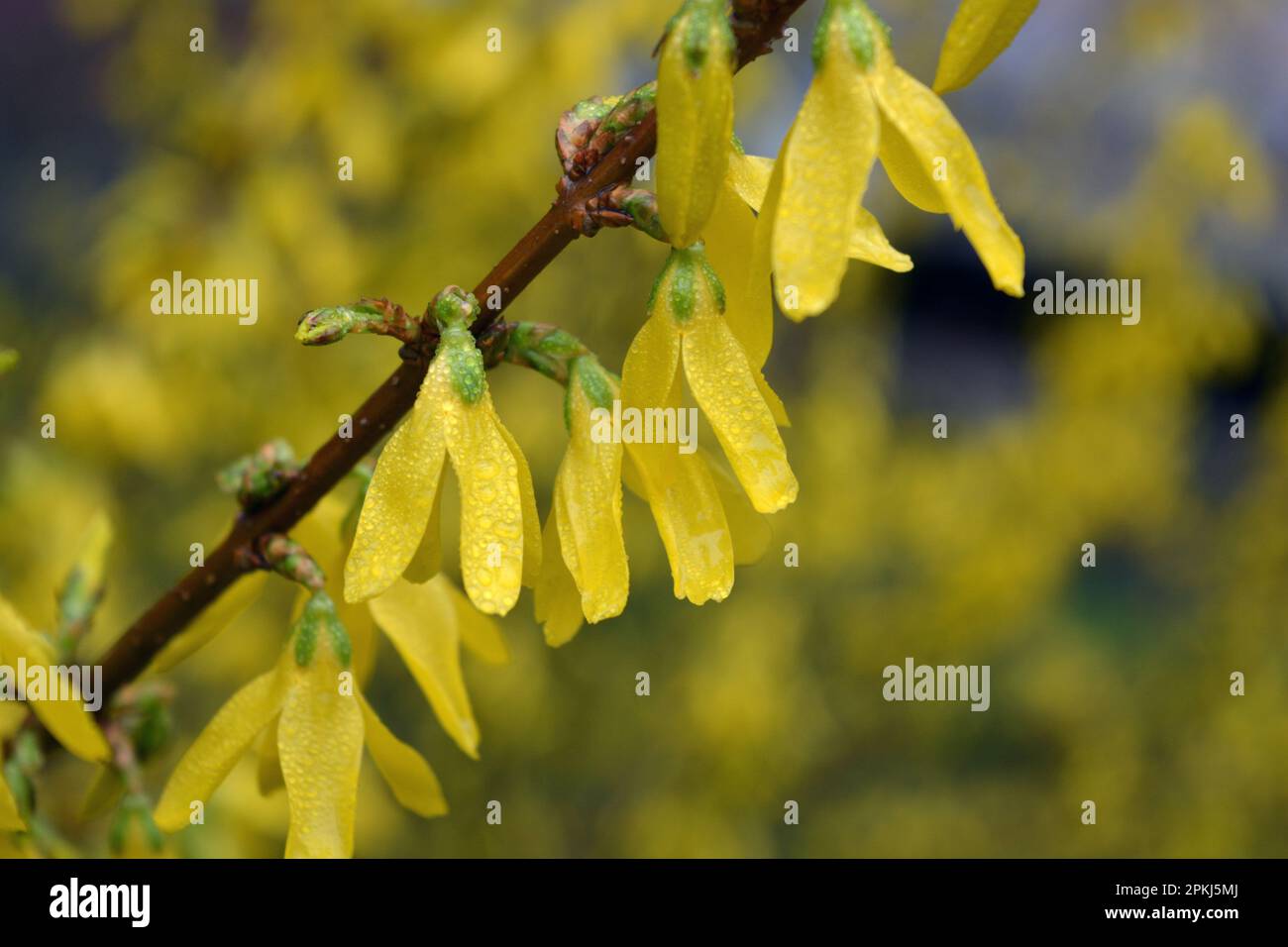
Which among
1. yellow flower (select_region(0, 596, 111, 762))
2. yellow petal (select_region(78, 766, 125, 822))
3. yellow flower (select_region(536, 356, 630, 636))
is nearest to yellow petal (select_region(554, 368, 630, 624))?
yellow flower (select_region(536, 356, 630, 636))

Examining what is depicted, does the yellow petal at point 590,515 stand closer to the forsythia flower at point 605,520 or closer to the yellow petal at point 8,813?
the forsythia flower at point 605,520

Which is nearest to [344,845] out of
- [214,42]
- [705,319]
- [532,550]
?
[532,550]

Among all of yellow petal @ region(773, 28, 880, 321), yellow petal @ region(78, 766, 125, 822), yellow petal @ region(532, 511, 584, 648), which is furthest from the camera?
yellow petal @ region(78, 766, 125, 822)

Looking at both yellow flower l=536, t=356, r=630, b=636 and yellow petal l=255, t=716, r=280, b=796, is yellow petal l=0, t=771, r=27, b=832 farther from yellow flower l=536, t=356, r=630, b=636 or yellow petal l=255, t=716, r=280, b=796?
yellow flower l=536, t=356, r=630, b=636

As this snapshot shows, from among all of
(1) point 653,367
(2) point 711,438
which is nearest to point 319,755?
(1) point 653,367

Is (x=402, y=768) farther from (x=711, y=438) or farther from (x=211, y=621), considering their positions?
(x=711, y=438)

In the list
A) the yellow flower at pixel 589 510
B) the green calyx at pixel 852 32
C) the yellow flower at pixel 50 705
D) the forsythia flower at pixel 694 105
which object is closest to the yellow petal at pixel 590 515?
the yellow flower at pixel 589 510

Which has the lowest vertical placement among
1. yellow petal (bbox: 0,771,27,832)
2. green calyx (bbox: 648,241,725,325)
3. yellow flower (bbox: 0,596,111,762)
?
yellow petal (bbox: 0,771,27,832)
